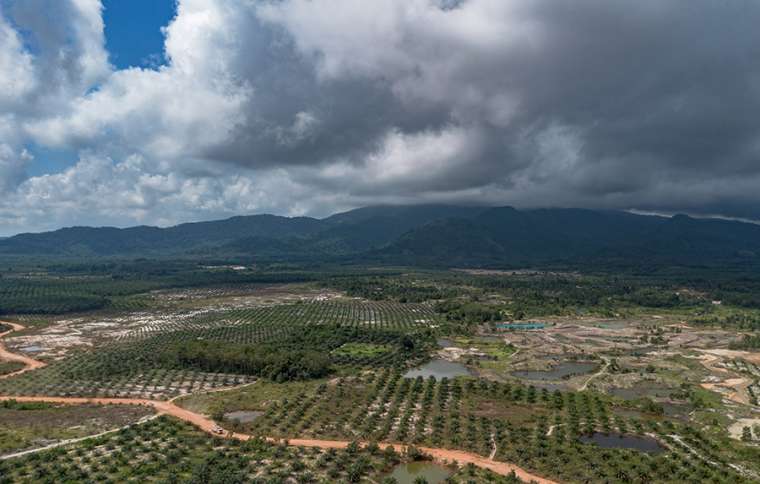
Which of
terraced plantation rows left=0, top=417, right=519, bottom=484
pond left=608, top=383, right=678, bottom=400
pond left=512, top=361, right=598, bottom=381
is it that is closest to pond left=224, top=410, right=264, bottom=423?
terraced plantation rows left=0, top=417, right=519, bottom=484

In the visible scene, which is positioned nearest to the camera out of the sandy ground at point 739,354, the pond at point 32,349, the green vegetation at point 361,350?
the sandy ground at point 739,354

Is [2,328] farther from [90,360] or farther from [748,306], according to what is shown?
[748,306]

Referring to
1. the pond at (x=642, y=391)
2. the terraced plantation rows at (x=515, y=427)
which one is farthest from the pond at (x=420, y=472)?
the pond at (x=642, y=391)

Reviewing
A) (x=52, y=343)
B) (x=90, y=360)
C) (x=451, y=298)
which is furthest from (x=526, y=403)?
(x=451, y=298)

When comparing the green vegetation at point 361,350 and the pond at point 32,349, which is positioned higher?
the pond at point 32,349

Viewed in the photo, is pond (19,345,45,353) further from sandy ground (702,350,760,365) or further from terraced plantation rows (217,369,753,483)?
sandy ground (702,350,760,365)

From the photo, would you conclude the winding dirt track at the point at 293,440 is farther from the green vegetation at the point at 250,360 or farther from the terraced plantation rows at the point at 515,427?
the green vegetation at the point at 250,360
